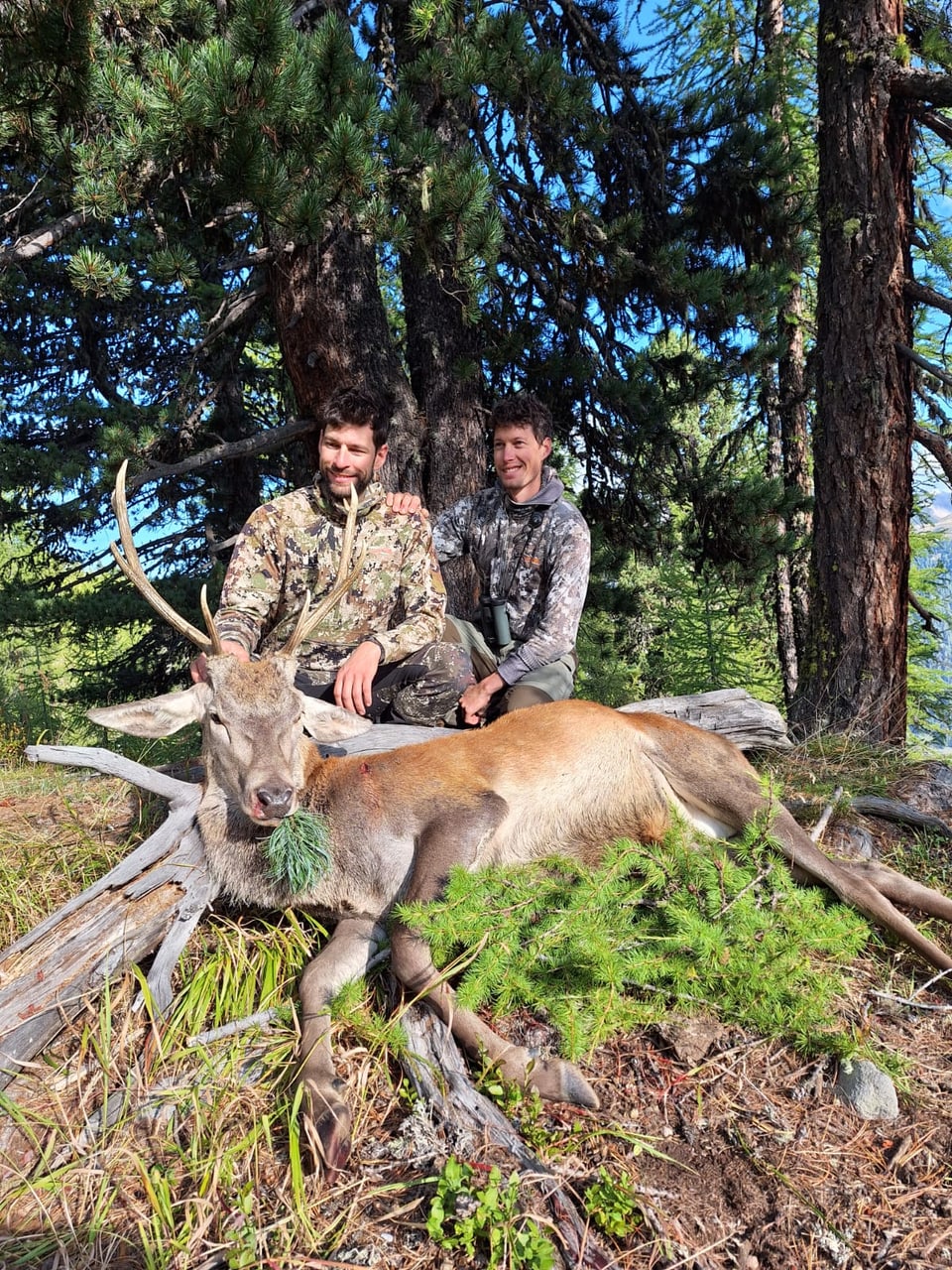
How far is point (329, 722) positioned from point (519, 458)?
226 centimetres

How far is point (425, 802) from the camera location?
332 cm

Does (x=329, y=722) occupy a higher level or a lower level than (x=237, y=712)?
lower

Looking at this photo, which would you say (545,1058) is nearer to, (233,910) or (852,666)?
(233,910)

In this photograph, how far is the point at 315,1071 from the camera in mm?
2645

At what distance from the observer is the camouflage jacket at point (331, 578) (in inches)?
176

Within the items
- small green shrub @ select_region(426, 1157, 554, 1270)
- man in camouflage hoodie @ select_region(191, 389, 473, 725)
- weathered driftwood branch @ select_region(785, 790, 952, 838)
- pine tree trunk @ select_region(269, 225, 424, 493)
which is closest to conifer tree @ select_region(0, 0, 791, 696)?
pine tree trunk @ select_region(269, 225, 424, 493)

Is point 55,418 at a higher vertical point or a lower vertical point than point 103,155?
lower

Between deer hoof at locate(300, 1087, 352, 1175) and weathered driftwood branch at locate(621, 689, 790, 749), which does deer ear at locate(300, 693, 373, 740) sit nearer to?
deer hoof at locate(300, 1087, 352, 1175)

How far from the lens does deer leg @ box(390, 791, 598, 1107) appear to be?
2527mm

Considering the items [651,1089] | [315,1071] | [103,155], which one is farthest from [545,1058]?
[103,155]

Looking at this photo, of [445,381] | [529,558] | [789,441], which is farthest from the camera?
[789,441]

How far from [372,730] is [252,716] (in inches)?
39.4

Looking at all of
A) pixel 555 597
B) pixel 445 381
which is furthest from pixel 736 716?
pixel 445 381

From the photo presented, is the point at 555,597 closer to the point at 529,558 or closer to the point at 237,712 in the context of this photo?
the point at 529,558
